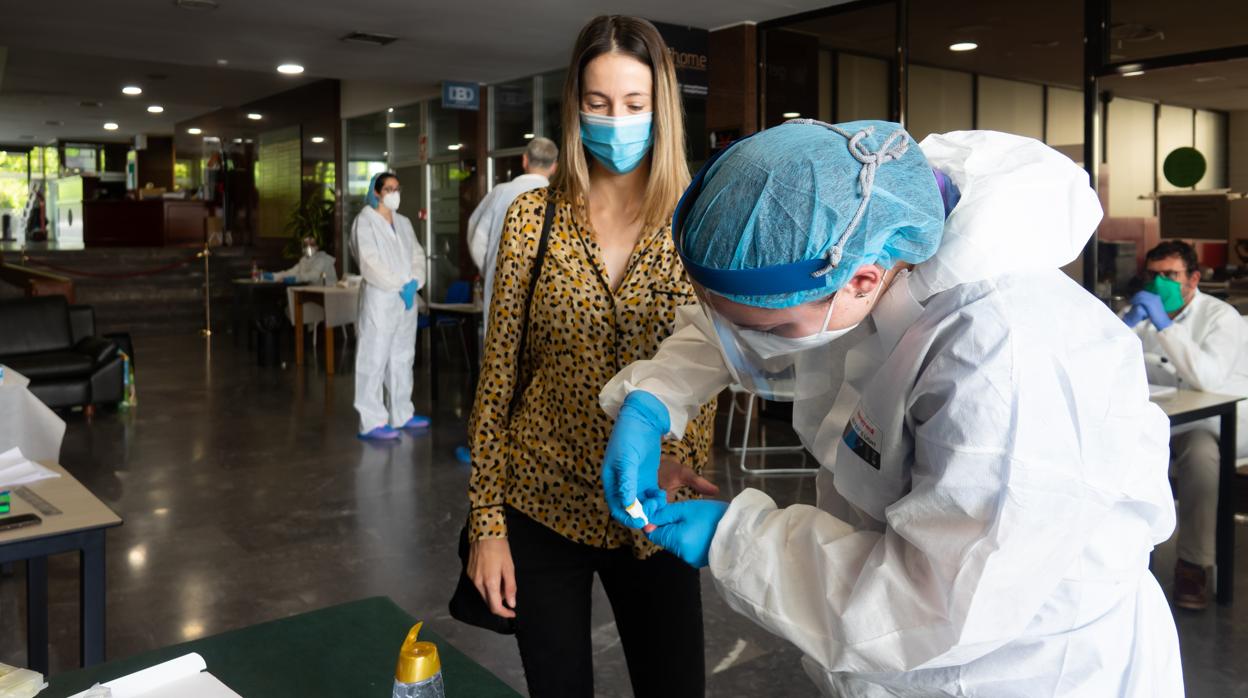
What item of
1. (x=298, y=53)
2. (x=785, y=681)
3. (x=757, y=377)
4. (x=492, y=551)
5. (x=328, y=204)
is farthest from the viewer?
(x=328, y=204)

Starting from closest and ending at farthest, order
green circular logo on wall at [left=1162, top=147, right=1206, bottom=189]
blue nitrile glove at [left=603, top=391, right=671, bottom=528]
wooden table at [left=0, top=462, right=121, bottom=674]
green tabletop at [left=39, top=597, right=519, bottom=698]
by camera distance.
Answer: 1. blue nitrile glove at [left=603, top=391, right=671, bottom=528]
2. green tabletop at [left=39, top=597, right=519, bottom=698]
3. wooden table at [left=0, top=462, right=121, bottom=674]
4. green circular logo on wall at [left=1162, top=147, right=1206, bottom=189]

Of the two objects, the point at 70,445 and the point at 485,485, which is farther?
the point at 70,445

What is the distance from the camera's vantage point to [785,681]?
289 centimetres

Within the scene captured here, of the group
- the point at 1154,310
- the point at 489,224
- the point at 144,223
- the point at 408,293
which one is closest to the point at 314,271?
the point at 408,293

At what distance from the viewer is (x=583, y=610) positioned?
5.09ft

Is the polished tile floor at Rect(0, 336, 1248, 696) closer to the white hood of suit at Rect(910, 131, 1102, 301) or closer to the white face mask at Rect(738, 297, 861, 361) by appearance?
the white face mask at Rect(738, 297, 861, 361)

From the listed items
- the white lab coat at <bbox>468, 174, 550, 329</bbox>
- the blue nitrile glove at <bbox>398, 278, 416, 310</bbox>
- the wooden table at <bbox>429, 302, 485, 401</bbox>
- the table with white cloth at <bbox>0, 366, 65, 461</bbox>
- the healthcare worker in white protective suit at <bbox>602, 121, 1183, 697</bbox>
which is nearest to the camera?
the healthcare worker in white protective suit at <bbox>602, 121, 1183, 697</bbox>

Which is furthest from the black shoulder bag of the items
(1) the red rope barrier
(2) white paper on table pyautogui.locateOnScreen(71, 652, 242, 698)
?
(1) the red rope barrier

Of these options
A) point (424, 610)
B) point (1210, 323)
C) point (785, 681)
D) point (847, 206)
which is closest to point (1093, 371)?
point (847, 206)

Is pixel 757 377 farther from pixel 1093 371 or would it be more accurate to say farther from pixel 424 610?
pixel 424 610

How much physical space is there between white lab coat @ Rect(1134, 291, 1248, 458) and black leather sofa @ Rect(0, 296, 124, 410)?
652 centimetres

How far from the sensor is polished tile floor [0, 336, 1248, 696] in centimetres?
313

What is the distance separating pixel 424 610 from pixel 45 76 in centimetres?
1272

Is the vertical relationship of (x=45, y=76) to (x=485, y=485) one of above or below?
above
